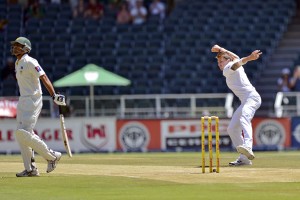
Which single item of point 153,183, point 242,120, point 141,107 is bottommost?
point 153,183

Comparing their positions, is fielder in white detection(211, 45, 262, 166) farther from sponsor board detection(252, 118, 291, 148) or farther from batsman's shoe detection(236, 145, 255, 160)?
sponsor board detection(252, 118, 291, 148)

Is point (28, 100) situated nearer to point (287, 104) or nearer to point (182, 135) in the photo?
point (182, 135)

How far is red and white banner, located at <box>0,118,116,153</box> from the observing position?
29.4 m

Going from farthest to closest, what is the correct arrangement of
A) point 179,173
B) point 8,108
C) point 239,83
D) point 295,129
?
point 8,108, point 295,129, point 239,83, point 179,173

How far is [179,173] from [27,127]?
2397 millimetres

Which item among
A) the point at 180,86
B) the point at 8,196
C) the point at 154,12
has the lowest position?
the point at 8,196

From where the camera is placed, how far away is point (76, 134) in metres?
29.5

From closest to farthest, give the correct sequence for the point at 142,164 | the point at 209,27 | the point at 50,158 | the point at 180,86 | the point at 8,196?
1. the point at 8,196
2. the point at 50,158
3. the point at 142,164
4. the point at 180,86
5. the point at 209,27

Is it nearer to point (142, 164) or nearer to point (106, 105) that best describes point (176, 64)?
point (106, 105)

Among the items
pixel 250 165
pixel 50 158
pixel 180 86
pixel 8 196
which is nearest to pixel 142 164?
pixel 250 165

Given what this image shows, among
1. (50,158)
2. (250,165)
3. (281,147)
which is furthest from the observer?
(281,147)

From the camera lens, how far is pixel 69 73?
34.6 metres

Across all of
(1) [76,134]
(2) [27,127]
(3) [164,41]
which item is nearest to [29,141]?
(2) [27,127]

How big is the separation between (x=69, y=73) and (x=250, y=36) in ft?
19.3
